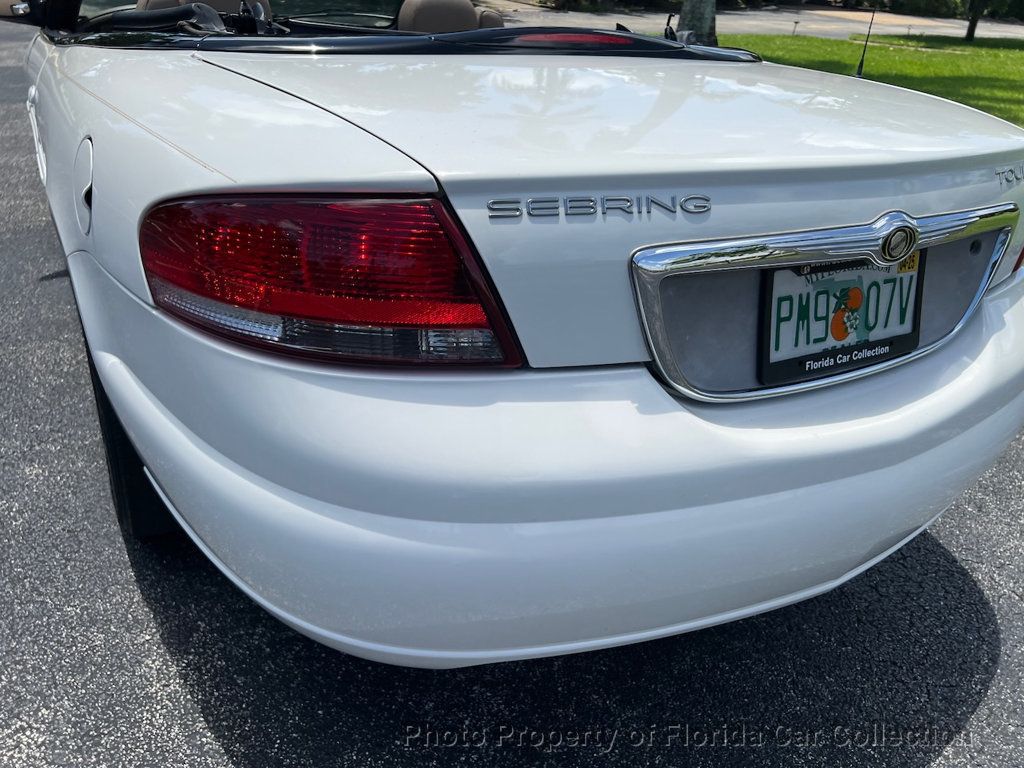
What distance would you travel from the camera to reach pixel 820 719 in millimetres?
1943

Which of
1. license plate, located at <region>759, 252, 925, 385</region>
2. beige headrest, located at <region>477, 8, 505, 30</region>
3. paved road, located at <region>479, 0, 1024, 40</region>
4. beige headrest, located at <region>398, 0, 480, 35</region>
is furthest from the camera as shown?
paved road, located at <region>479, 0, 1024, 40</region>

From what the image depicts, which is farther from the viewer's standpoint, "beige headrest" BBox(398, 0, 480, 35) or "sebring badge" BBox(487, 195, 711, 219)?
"beige headrest" BBox(398, 0, 480, 35)

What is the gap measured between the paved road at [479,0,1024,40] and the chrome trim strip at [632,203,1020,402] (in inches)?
649

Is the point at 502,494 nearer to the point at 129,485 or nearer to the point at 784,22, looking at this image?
the point at 129,485

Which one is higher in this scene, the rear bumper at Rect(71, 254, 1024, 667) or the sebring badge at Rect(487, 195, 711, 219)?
the sebring badge at Rect(487, 195, 711, 219)

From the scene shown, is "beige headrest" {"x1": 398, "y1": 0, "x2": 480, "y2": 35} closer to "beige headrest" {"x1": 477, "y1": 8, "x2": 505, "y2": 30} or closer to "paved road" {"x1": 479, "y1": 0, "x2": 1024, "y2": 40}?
"beige headrest" {"x1": 477, "y1": 8, "x2": 505, "y2": 30}

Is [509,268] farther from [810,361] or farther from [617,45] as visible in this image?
[617,45]

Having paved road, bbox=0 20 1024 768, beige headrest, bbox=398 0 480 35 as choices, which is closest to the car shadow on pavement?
paved road, bbox=0 20 1024 768

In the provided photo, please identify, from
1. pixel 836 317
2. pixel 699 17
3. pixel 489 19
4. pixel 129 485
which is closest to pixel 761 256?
pixel 836 317

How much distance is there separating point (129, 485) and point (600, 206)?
1374 mm

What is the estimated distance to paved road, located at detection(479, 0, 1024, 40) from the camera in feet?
64.7

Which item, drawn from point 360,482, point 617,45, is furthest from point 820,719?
point 617,45

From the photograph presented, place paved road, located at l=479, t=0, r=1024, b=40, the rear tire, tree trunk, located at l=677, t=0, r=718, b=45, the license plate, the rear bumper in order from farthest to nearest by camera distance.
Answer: paved road, located at l=479, t=0, r=1024, b=40, tree trunk, located at l=677, t=0, r=718, b=45, the rear tire, the license plate, the rear bumper

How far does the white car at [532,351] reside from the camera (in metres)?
1.37
